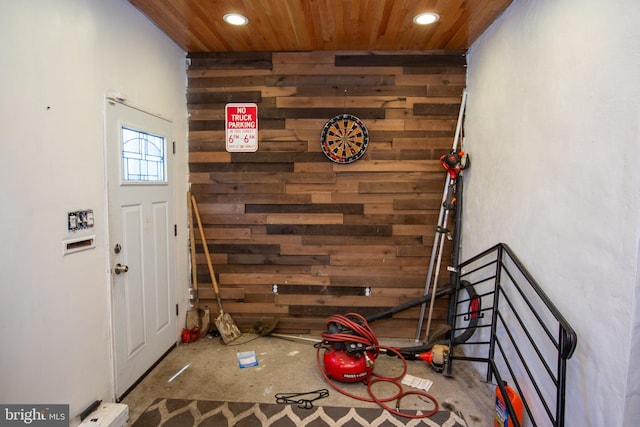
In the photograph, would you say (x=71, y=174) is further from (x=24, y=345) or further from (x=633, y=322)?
(x=633, y=322)

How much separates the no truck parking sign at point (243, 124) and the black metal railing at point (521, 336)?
2214mm

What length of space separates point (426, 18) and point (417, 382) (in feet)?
8.94

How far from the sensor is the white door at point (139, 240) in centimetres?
Answer: 216

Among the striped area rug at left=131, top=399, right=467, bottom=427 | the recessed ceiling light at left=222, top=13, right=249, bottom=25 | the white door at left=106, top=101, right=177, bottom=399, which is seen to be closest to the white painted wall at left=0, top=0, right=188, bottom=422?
the white door at left=106, top=101, right=177, bottom=399

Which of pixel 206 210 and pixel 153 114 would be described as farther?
pixel 206 210

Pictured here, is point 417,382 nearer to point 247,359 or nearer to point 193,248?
point 247,359

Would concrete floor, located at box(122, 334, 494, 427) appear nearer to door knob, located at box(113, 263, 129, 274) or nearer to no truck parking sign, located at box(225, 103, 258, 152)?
door knob, located at box(113, 263, 129, 274)

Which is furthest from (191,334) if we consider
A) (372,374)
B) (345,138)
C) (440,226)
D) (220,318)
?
(440,226)

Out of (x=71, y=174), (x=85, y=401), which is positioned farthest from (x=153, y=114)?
(x=85, y=401)

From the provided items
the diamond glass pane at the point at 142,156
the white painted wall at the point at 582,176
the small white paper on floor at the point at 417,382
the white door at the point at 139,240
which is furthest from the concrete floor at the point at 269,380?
the diamond glass pane at the point at 142,156

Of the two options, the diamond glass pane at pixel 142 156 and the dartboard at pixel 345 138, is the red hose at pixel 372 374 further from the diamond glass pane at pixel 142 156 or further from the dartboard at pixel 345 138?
the diamond glass pane at pixel 142 156

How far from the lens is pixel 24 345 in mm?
1535

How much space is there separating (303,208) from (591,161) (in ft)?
7.16

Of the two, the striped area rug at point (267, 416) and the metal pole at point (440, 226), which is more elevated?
the metal pole at point (440, 226)
